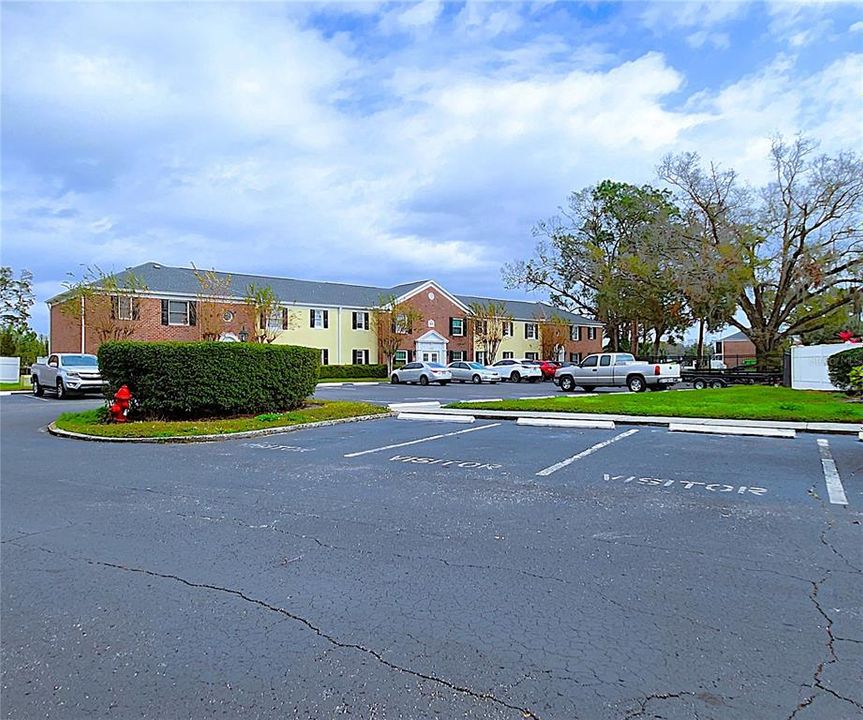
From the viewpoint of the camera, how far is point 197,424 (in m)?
13.7

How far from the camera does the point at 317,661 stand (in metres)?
3.42

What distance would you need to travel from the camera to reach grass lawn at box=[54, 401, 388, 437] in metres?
12.7

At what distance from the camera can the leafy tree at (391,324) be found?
152ft

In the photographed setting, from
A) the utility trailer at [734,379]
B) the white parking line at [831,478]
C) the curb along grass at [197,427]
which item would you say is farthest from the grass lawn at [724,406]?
the utility trailer at [734,379]

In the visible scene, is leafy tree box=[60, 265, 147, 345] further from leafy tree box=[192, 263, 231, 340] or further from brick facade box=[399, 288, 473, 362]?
brick facade box=[399, 288, 473, 362]

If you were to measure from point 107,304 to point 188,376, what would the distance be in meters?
23.6

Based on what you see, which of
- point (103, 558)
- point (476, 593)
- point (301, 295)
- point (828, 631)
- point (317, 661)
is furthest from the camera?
point (301, 295)

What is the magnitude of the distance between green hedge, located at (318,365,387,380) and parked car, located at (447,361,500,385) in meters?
7.13

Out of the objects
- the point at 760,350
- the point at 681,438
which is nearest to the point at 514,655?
the point at 681,438

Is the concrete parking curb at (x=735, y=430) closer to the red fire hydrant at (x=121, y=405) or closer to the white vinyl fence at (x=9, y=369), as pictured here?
the red fire hydrant at (x=121, y=405)

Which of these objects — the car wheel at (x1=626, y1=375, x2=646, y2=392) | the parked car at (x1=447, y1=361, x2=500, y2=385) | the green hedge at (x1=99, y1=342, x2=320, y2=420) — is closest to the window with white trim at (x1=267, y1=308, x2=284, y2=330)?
the parked car at (x1=447, y1=361, x2=500, y2=385)

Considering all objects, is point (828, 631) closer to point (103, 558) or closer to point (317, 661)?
point (317, 661)

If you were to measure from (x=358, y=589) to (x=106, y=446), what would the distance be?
30.0ft

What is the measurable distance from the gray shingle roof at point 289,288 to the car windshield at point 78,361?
12.0 m
